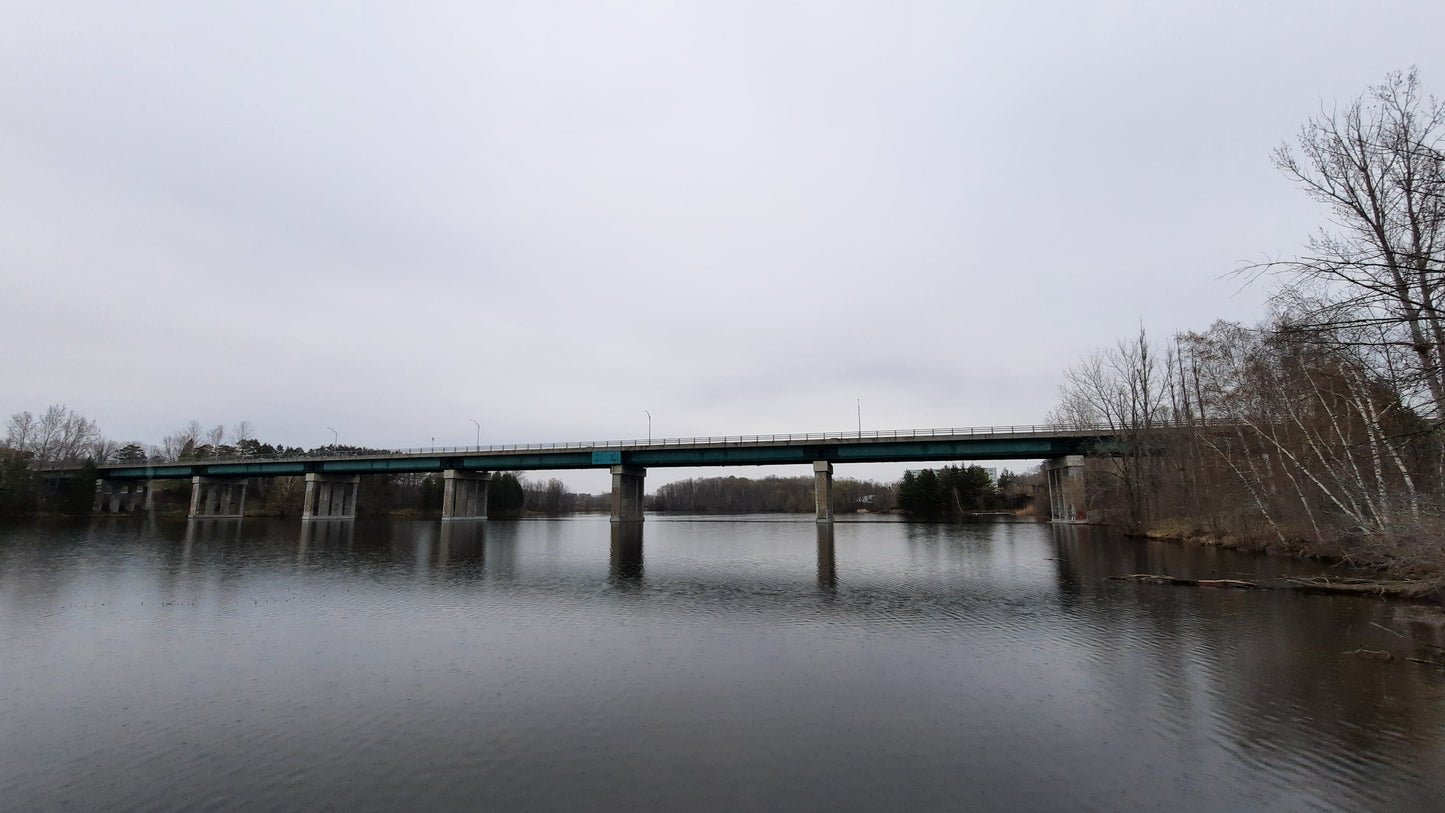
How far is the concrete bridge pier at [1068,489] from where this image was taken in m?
65.0

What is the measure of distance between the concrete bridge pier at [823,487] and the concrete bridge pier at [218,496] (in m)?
89.0

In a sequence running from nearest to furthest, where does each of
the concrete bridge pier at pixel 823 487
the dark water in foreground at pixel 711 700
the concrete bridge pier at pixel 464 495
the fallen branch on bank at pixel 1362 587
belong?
the dark water in foreground at pixel 711 700 < the fallen branch on bank at pixel 1362 587 < the concrete bridge pier at pixel 823 487 < the concrete bridge pier at pixel 464 495

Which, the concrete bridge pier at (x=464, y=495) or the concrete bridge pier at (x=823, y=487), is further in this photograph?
the concrete bridge pier at (x=464, y=495)

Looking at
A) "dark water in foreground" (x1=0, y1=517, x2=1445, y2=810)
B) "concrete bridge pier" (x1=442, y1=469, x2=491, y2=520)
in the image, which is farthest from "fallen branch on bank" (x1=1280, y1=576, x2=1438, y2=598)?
"concrete bridge pier" (x1=442, y1=469, x2=491, y2=520)

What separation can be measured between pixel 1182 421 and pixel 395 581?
51.7m

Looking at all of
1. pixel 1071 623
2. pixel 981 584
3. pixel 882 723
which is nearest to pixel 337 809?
pixel 882 723

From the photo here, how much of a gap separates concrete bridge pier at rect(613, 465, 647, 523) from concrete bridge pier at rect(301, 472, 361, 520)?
44.9 m

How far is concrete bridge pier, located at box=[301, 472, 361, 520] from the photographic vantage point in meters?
88.9

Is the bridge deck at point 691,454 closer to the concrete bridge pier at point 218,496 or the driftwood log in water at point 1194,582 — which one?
the concrete bridge pier at point 218,496

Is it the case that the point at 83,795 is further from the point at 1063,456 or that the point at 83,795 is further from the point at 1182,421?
the point at 1063,456

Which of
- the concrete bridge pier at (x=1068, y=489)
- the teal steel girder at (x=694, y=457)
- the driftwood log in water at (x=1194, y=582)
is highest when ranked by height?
the teal steel girder at (x=694, y=457)

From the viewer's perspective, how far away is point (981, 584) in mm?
23891

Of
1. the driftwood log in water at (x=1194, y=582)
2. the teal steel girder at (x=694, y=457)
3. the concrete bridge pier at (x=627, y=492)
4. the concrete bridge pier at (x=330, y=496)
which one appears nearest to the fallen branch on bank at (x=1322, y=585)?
the driftwood log in water at (x=1194, y=582)

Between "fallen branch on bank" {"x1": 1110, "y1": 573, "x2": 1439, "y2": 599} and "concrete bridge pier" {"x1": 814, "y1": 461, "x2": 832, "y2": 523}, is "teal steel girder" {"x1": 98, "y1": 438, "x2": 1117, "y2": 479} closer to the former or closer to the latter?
"concrete bridge pier" {"x1": 814, "y1": 461, "x2": 832, "y2": 523}
